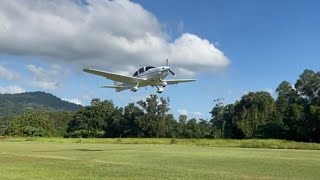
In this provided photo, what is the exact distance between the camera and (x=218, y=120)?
481 feet

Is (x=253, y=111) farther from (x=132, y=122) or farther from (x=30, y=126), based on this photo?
(x=30, y=126)

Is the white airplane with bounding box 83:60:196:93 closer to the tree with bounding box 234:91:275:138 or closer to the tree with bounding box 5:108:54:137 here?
the tree with bounding box 234:91:275:138

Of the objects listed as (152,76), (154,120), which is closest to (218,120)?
(154,120)

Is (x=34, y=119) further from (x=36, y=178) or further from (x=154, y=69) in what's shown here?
(x=36, y=178)

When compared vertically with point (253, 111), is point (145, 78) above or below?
below

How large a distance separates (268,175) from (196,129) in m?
112

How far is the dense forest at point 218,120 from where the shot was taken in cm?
9486

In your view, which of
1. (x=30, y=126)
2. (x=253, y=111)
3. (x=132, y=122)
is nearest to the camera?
(x=253, y=111)

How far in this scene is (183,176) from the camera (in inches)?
727

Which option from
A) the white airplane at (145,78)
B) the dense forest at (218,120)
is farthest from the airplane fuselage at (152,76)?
the dense forest at (218,120)

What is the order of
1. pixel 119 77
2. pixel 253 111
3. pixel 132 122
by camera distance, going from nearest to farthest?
pixel 119 77
pixel 253 111
pixel 132 122

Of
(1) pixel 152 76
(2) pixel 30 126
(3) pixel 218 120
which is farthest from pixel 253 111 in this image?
(1) pixel 152 76

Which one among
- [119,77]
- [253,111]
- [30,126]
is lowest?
[119,77]

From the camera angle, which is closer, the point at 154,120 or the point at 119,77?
the point at 119,77
